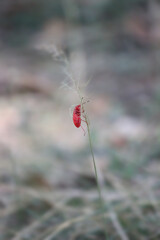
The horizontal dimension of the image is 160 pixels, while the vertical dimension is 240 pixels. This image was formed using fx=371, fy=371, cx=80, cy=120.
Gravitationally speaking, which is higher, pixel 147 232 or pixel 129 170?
pixel 129 170

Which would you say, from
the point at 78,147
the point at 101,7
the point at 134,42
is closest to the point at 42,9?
the point at 101,7

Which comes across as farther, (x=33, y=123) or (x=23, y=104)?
(x=23, y=104)

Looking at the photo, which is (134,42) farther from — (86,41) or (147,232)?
(147,232)

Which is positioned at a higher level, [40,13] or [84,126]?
[40,13]

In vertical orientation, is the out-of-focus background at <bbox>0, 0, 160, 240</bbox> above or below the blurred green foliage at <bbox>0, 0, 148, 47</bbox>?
below

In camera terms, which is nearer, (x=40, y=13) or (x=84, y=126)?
(x=84, y=126)

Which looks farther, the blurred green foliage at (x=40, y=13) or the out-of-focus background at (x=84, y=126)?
the blurred green foliage at (x=40, y=13)

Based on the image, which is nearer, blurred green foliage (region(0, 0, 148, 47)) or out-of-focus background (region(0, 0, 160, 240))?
out-of-focus background (region(0, 0, 160, 240))

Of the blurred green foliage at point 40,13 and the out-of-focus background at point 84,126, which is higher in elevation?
the blurred green foliage at point 40,13
